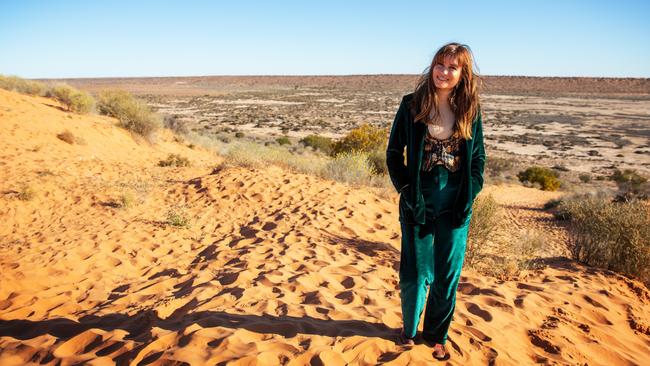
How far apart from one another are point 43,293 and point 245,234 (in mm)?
2452

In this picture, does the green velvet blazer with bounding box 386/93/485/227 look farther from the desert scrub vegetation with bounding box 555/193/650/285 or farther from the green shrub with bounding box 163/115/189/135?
the green shrub with bounding box 163/115/189/135

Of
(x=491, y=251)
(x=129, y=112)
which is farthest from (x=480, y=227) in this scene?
(x=129, y=112)

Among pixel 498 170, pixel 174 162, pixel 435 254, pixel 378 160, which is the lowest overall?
pixel 498 170

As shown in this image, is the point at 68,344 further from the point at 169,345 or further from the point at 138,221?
the point at 138,221

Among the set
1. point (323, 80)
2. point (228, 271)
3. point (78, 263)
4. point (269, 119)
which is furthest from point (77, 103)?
point (323, 80)

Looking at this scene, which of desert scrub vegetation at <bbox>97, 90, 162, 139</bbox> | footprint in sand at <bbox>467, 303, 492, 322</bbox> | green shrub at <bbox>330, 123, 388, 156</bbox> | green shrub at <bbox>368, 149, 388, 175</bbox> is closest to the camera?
footprint in sand at <bbox>467, 303, 492, 322</bbox>

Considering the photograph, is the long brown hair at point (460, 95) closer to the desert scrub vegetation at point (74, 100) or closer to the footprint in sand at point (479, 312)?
the footprint in sand at point (479, 312)

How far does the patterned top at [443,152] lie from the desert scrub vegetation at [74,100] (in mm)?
16380

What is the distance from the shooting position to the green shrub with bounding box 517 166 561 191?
49.3 ft

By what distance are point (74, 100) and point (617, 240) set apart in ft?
56.3

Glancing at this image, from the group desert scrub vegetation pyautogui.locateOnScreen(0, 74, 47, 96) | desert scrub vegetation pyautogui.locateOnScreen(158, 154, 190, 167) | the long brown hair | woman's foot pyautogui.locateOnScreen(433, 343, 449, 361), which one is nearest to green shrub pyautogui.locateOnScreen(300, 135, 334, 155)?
desert scrub vegetation pyautogui.locateOnScreen(158, 154, 190, 167)

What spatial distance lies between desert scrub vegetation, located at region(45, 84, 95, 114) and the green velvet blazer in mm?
16237

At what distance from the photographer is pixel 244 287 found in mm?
3932

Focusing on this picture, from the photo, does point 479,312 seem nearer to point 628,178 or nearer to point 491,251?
point 491,251
